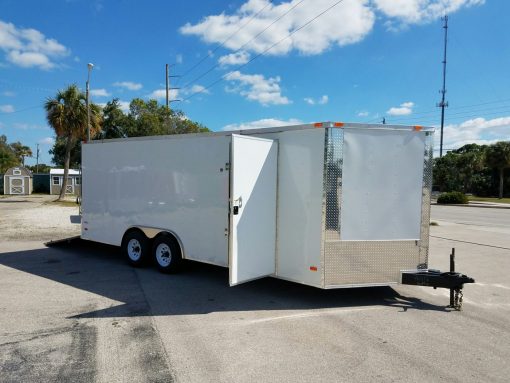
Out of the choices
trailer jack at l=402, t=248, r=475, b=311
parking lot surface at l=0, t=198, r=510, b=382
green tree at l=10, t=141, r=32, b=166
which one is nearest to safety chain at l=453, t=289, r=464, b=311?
trailer jack at l=402, t=248, r=475, b=311

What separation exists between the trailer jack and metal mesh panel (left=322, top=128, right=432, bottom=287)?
0.15 metres

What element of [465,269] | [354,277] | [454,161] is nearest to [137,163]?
[354,277]

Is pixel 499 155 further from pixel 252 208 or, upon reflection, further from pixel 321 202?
pixel 252 208

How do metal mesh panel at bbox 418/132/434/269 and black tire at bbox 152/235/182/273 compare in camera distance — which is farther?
black tire at bbox 152/235/182/273

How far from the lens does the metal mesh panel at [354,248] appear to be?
5688 millimetres

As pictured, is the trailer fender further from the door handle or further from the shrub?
the shrub

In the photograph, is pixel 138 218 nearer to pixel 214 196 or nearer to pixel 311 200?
pixel 214 196

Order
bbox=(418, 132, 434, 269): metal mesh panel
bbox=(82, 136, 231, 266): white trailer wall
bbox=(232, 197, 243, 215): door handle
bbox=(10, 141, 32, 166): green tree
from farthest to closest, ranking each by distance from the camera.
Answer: bbox=(10, 141, 32, 166): green tree → bbox=(82, 136, 231, 266): white trailer wall → bbox=(418, 132, 434, 269): metal mesh panel → bbox=(232, 197, 243, 215): door handle

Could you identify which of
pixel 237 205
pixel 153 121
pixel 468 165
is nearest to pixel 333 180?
pixel 237 205

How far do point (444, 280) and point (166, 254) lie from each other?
4807 mm

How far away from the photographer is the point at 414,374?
3795mm

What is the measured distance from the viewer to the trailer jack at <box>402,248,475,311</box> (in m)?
5.73

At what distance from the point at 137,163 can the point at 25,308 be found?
3320 millimetres

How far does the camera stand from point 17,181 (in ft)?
136
